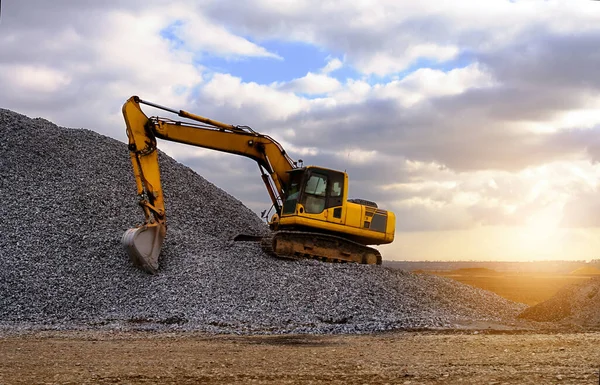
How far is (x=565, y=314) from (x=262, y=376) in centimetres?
1124

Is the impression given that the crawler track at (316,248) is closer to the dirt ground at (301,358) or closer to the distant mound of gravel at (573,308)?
the distant mound of gravel at (573,308)

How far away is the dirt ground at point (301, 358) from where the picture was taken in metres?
9.20

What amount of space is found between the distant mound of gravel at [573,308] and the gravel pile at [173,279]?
0.86 metres

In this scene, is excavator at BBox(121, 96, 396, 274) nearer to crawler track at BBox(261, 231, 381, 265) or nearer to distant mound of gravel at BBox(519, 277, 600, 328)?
crawler track at BBox(261, 231, 381, 265)

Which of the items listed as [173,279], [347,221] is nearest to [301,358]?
[173,279]

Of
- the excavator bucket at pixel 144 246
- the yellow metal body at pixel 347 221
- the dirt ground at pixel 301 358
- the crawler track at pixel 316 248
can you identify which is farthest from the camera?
the yellow metal body at pixel 347 221

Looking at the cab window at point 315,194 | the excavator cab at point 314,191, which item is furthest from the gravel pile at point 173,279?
the cab window at point 315,194

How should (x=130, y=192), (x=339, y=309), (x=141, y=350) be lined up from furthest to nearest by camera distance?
(x=130, y=192) < (x=339, y=309) < (x=141, y=350)

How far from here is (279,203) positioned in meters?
21.5

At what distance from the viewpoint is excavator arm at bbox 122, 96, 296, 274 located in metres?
19.0

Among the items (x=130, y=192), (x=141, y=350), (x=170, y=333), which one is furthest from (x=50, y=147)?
(x=141, y=350)

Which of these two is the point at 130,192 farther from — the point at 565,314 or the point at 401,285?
the point at 565,314

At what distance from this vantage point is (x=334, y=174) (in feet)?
68.8

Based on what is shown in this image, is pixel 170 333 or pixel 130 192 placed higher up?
pixel 130 192
